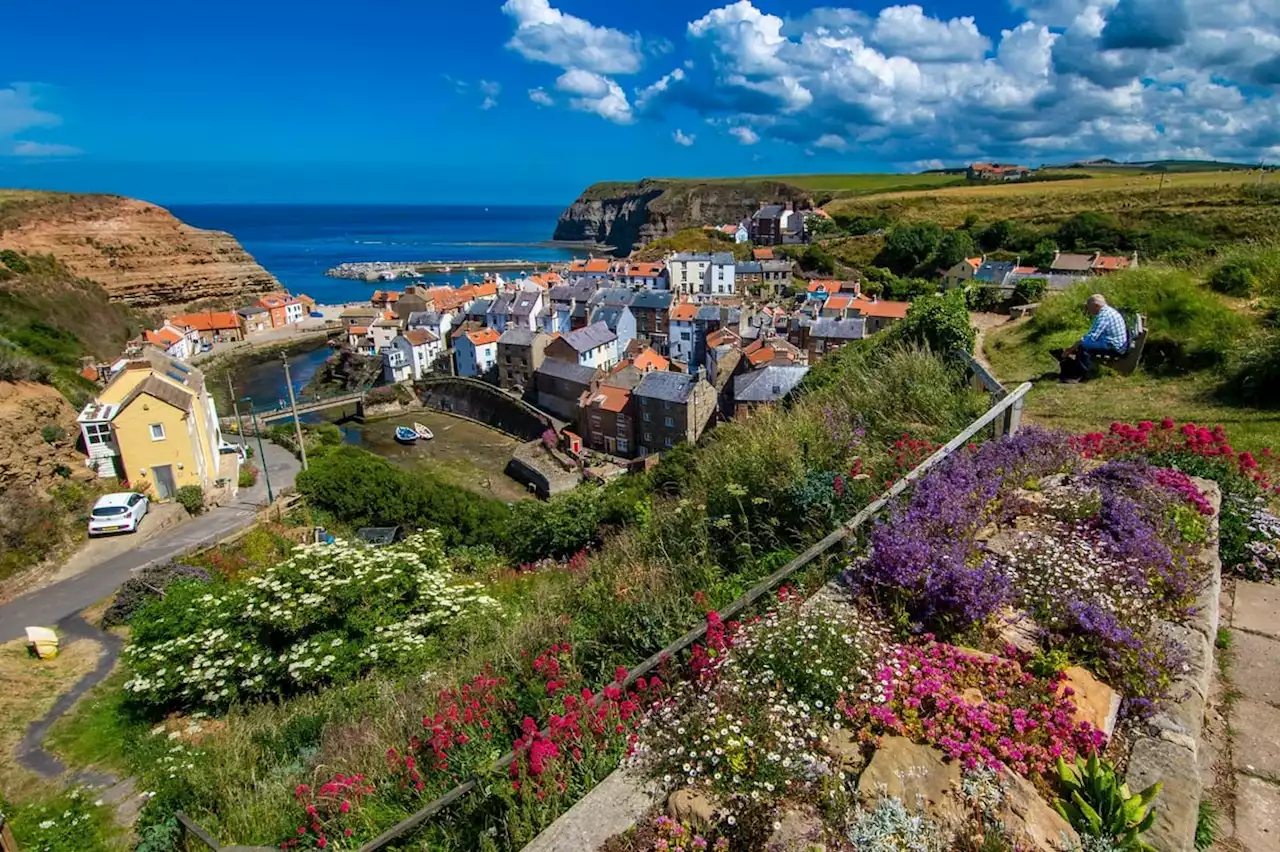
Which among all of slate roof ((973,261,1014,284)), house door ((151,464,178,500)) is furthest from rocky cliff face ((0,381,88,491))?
slate roof ((973,261,1014,284))

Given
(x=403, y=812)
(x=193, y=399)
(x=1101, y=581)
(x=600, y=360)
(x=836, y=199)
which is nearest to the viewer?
(x=403, y=812)

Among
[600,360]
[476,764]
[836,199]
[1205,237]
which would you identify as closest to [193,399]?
[476,764]

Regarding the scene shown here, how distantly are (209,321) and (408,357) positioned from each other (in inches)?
1104

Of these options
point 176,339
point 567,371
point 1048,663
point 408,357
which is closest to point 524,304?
point 408,357

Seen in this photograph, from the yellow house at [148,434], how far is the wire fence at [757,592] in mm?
21383

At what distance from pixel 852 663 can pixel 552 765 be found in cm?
163

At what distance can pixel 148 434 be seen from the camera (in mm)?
22438

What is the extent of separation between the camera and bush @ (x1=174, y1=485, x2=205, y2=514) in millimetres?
22094

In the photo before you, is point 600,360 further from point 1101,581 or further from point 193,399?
point 1101,581

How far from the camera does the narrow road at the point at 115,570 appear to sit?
1527 cm

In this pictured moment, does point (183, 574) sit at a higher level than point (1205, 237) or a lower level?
lower

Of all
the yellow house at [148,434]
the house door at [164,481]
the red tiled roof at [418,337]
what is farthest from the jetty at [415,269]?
the house door at [164,481]

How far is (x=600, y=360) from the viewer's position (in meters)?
52.5

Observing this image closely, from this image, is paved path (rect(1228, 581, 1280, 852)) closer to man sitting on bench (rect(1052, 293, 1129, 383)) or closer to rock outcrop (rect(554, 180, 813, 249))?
man sitting on bench (rect(1052, 293, 1129, 383))
